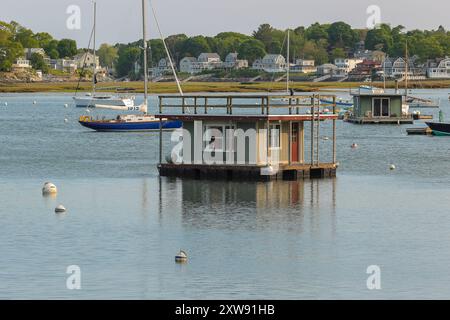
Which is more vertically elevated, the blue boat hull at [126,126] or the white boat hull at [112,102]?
the blue boat hull at [126,126]

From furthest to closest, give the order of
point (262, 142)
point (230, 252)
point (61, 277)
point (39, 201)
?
point (262, 142), point (39, 201), point (230, 252), point (61, 277)

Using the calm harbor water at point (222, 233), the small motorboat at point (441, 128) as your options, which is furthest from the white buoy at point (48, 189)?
the small motorboat at point (441, 128)

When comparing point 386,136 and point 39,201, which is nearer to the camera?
point 39,201

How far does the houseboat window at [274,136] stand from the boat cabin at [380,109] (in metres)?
60.2

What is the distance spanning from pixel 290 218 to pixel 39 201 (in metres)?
12.7

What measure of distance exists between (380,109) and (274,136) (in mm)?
62471

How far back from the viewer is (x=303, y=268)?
131 ft

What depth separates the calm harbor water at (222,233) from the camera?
3719 centimetres

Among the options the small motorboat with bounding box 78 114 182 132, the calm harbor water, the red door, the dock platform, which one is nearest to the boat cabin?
the small motorboat with bounding box 78 114 182 132

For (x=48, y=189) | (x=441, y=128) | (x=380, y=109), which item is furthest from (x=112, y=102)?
(x=48, y=189)

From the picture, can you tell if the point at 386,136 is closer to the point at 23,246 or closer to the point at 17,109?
the point at 23,246

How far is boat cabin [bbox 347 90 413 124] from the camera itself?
12169cm

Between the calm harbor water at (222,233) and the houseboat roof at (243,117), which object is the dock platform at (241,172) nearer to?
the calm harbor water at (222,233)
